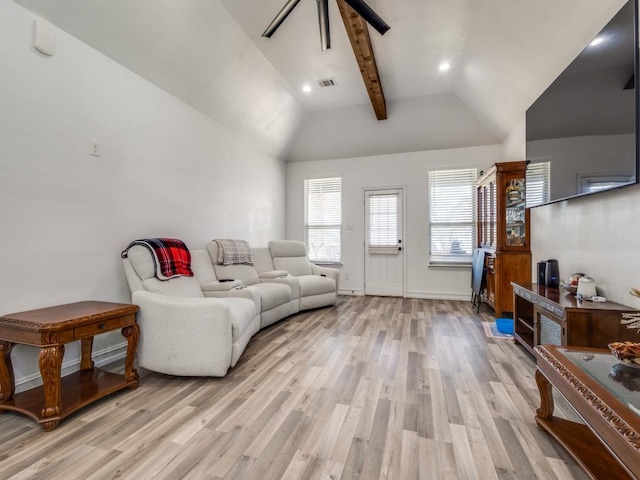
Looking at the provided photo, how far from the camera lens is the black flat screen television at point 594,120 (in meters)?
1.90

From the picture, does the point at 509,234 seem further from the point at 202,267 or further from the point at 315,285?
the point at 202,267

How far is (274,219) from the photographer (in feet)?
19.2

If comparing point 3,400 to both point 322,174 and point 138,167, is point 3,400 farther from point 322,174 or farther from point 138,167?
point 322,174

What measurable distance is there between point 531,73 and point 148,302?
4.25 metres

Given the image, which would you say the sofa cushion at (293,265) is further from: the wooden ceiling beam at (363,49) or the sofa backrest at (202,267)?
the wooden ceiling beam at (363,49)

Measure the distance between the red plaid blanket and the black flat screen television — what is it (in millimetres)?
3536

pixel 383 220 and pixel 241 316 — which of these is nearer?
pixel 241 316

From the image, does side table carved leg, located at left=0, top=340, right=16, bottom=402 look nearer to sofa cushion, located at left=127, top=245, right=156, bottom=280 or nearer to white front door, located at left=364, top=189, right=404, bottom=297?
sofa cushion, located at left=127, top=245, right=156, bottom=280

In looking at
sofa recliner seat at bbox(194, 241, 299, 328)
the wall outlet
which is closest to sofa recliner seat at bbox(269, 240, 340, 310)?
sofa recliner seat at bbox(194, 241, 299, 328)

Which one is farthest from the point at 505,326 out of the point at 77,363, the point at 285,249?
the point at 77,363

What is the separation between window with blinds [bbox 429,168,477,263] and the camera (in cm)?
525

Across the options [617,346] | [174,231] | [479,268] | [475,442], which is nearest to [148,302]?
[174,231]

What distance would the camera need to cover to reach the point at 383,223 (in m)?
5.70

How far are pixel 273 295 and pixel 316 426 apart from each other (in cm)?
208
